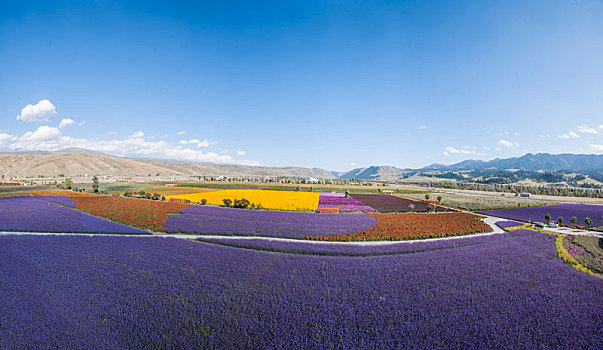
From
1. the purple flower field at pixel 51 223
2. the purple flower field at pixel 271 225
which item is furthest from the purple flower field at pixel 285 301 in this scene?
the purple flower field at pixel 271 225

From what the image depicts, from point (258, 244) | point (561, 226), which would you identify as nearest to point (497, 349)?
point (258, 244)

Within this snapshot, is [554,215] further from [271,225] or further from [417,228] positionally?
[271,225]

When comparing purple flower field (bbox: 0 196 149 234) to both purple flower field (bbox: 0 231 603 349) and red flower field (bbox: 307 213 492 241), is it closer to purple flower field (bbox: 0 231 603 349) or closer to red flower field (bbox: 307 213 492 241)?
purple flower field (bbox: 0 231 603 349)

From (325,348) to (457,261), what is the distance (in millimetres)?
9423

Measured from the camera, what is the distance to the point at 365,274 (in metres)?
10.4

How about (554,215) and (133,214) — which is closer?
(133,214)

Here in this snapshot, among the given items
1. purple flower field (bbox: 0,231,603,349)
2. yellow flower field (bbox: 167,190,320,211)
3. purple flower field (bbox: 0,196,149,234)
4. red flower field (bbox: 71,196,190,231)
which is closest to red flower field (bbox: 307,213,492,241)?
purple flower field (bbox: 0,231,603,349)

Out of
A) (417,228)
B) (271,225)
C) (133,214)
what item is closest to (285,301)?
(271,225)

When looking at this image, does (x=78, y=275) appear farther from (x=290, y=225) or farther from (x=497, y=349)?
(x=290, y=225)

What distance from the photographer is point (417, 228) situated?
22.6 m

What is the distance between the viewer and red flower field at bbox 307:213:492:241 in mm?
19562

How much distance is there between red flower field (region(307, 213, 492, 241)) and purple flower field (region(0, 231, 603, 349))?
706cm

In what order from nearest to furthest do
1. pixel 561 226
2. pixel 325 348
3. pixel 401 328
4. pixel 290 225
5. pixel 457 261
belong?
pixel 325 348 < pixel 401 328 < pixel 457 261 < pixel 290 225 < pixel 561 226

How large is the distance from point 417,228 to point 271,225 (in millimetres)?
12836
